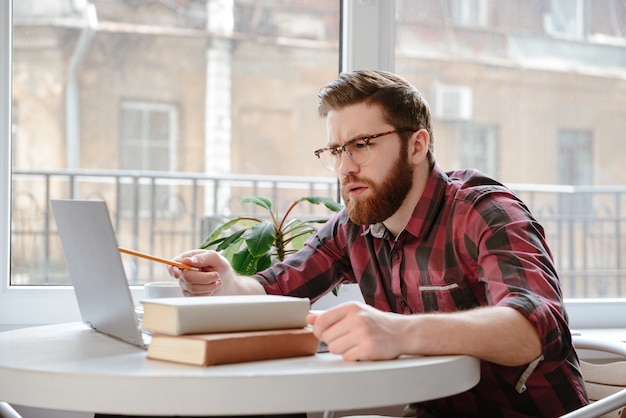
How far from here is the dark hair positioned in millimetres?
1773

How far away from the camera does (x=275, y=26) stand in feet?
8.68

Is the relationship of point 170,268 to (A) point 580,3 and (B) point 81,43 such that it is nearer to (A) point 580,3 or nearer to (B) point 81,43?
(B) point 81,43

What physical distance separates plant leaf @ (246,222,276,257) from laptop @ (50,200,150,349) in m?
0.69

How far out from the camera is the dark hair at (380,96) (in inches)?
69.8

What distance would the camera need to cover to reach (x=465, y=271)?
1675 mm

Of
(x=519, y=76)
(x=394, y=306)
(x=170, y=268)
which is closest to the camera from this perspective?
(x=170, y=268)

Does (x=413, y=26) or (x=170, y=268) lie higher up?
(x=413, y=26)

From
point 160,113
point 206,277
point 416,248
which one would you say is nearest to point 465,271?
point 416,248

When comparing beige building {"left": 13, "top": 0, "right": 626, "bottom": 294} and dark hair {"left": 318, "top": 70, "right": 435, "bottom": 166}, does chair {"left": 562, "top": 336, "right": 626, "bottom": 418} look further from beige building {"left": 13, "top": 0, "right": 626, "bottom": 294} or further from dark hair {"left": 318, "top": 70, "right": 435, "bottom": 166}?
beige building {"left": 13, "top": 0, "right": 626, "bottom": 294}

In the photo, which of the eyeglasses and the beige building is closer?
the eyeglasses

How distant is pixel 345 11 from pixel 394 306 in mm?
1174

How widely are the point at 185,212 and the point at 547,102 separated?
130cm

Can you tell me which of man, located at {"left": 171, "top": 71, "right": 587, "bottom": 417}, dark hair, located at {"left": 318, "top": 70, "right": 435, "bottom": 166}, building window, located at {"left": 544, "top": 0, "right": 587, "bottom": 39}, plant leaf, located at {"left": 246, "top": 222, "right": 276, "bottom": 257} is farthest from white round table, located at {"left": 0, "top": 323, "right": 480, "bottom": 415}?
building window, located at {"left": 544, "top": 0, "right": 587, "bottom": 39}

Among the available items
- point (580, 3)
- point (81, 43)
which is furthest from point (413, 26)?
point (81, 43)
